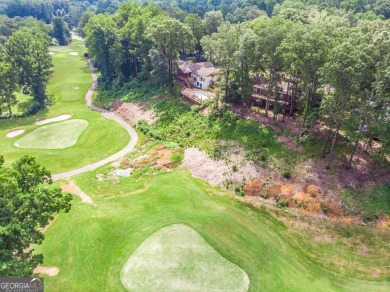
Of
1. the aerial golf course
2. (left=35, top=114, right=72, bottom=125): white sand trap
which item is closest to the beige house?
(left=35, top=114, right=72, bottom=125): white sand trap

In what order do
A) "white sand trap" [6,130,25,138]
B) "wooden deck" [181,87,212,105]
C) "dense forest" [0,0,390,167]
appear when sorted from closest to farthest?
"dense forest" [0,0,390,167] → "white sand trap" [6,130,25,138] → "wooden deck" [181,87,212,105]

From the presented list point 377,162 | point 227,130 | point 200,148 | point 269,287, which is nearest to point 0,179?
point 269,287

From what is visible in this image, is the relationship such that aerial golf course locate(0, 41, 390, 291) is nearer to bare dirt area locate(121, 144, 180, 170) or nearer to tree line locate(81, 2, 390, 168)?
bare dirt area locate(121, 144, 180, 170)

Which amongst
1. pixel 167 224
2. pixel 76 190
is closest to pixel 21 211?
pixel 167 224

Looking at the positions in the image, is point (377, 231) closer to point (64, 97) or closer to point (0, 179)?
point (0, 179)

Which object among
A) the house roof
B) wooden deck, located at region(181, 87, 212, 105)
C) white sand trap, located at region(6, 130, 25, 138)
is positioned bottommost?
white sand trap, located at region(6, 130, 25, 138)

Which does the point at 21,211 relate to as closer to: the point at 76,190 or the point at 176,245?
the point at 176,245
